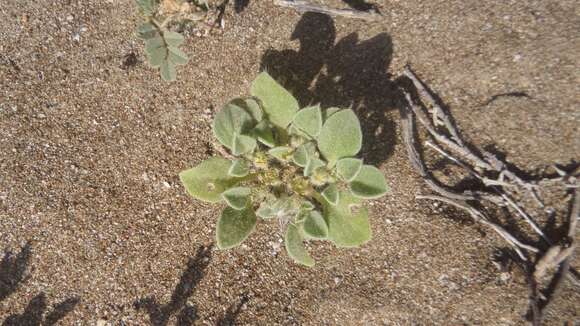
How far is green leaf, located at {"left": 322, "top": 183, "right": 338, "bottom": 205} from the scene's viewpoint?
2.04m

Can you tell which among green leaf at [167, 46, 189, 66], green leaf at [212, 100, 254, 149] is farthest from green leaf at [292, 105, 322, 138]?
green leaf at [167, 46, 189, 66]

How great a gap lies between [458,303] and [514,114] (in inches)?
35.6

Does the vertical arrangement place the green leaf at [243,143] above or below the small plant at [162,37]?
below

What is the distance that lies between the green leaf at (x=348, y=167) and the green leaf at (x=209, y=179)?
0.52 metres

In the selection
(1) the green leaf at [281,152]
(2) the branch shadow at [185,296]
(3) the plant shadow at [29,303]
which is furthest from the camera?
(3) the plant shadow at [29,303]

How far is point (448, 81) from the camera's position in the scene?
2273 mm

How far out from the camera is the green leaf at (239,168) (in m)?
2.08

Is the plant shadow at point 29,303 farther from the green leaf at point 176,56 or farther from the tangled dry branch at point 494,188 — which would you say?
the tangled dry branch at point 494,188

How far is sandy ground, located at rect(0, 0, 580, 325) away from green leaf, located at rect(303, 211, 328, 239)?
0.39 metres

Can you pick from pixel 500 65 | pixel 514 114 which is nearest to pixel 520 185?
pixel 514 114

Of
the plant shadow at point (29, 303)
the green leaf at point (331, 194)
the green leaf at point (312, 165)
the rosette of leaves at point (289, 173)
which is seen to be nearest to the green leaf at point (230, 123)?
the rosette of leaves at point (289, 173)

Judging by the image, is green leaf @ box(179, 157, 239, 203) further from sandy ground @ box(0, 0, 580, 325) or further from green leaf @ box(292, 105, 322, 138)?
green leaf @ box(292, 105, 322, 138)

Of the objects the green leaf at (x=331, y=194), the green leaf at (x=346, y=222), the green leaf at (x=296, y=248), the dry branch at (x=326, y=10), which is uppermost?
the dry branch at (x=326, y=10)

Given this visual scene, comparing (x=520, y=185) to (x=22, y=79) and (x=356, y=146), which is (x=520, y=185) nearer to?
(x=356, y=146)
